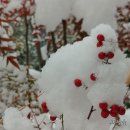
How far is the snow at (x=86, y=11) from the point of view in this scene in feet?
9.73

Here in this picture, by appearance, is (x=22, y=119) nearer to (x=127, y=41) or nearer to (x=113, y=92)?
(x=113, y=92)

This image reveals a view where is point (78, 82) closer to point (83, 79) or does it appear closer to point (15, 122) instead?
point (83, 79)

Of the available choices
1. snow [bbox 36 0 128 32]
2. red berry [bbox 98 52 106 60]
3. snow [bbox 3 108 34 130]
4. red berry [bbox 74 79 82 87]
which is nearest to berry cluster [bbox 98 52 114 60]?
red berry [bbox 98 52 106 60]

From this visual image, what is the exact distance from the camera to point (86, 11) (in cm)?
301

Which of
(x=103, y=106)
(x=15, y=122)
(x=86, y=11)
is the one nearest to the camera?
(x=103, y=106)

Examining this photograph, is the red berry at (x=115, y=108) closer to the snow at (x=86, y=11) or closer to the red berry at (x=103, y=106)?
the red berry at (x=103, y=106)

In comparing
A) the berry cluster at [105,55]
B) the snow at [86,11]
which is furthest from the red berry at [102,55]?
the snow at [86,11]

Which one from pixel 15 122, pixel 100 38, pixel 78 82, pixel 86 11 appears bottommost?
pixel 15 122

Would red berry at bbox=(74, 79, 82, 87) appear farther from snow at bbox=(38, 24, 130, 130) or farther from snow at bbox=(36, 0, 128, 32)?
snow at bbox=(36, 0, 128, 32)

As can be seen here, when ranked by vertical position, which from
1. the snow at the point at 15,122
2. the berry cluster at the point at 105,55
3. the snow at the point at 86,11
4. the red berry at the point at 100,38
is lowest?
the snow at the point at 15,122

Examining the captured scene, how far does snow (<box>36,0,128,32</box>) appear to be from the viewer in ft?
9.73

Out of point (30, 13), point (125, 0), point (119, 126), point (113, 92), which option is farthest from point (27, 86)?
point (113, 92)

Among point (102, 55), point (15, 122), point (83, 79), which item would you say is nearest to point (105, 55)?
point (102, 55)

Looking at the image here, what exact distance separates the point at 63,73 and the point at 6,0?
2.31 meters
